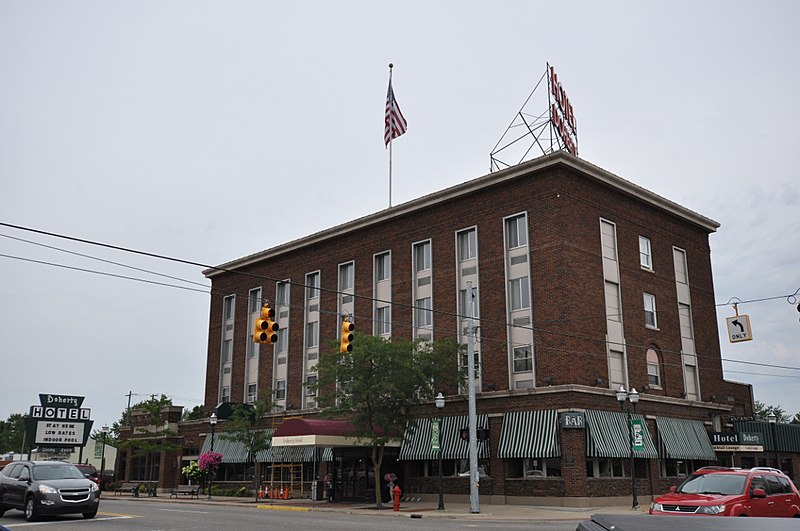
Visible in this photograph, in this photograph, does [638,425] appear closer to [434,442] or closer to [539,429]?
[539,429]

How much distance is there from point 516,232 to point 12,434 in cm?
13842

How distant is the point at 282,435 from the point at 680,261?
2538 centimetres

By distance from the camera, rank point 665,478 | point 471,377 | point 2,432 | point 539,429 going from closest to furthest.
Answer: point 471,377
point 539,429
point 665,478
point 2,432

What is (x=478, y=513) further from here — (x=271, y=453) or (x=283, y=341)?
(x=283, y=341)

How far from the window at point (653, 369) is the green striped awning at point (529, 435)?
8167 millimetres

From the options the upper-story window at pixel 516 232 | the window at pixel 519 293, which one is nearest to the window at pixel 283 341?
the window at pixel 519 293

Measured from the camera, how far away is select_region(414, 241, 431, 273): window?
4372 cm

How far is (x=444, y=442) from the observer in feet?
126

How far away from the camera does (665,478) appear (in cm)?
A: 3812

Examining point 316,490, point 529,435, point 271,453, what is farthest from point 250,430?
point 529,435

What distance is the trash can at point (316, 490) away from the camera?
135 ft

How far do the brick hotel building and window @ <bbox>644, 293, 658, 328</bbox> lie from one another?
0.13 meters

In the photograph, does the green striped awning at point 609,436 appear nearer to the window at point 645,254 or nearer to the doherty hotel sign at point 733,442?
the doherty hotel sign at point 733,442

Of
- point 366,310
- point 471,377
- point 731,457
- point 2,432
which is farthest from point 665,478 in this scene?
point 2,432
